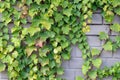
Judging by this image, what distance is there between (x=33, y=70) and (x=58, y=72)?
0.24 m

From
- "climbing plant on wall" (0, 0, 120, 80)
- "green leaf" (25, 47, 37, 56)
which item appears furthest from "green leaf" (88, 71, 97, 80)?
"green leaf" (25, 47, 37, 56)

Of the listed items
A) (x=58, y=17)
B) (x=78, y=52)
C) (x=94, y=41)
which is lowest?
(x=78, y=52)

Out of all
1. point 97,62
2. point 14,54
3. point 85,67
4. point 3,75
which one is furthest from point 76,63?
point 3,75

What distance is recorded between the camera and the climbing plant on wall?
264cm

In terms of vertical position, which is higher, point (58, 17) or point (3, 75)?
point (58, 17)

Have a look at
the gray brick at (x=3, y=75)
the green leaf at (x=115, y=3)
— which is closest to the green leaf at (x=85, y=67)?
the green leaf at (x=115, y=3)

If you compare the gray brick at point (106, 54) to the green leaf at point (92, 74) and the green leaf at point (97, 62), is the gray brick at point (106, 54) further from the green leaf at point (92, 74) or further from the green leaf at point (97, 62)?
the green leaf at point (92, 74)

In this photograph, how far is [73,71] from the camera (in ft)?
9.13

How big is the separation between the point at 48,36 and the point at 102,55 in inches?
21.8

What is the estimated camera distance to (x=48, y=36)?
2654 millimetres

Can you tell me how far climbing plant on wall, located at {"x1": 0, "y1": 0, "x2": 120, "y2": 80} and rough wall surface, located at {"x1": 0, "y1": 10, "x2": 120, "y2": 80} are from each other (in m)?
0.05

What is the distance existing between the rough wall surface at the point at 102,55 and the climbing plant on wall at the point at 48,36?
51mm

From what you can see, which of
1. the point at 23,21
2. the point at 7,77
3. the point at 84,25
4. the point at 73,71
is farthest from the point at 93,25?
the point at 7,77

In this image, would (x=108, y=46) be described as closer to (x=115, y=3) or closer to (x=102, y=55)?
(x=102, y=55)
